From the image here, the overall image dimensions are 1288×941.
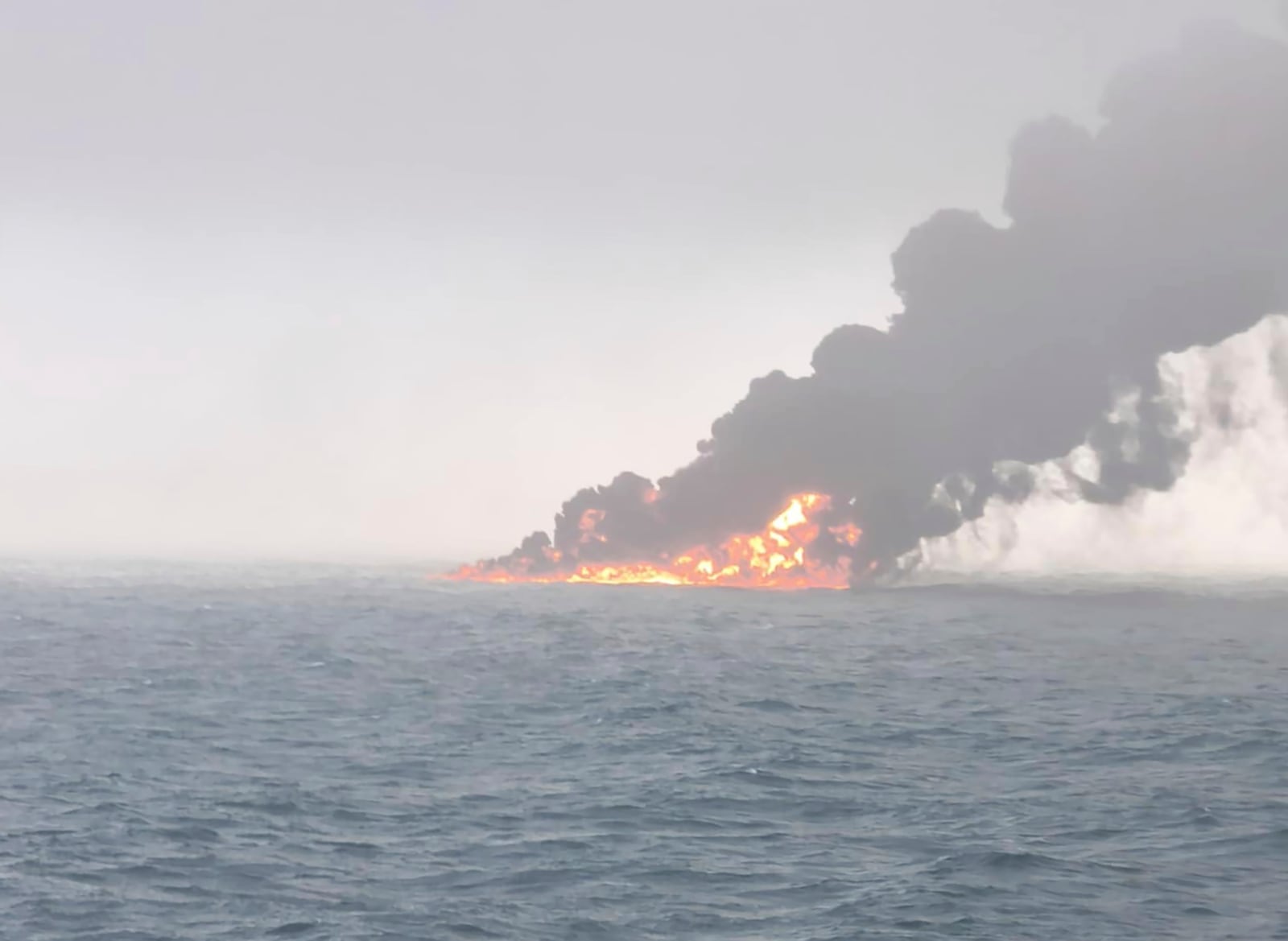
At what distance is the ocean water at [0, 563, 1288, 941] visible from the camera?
25.8 m

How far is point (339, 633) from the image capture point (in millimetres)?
90562

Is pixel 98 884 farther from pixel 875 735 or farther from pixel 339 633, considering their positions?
pixel 339 633

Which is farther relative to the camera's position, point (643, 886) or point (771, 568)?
point (771, 568)

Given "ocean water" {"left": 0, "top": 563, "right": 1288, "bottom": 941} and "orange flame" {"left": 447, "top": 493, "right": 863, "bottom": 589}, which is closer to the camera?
"ocean water" {"left": 0, "top": 563, "right": 1288, "bottom": 941}

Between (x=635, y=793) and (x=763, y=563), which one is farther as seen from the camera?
(x=763, y=563)

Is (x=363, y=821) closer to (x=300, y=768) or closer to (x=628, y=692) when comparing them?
(x=300, y=768)

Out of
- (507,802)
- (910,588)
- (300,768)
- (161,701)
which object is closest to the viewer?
(507,802)

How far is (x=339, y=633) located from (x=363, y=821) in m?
59.4

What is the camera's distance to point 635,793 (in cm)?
3719

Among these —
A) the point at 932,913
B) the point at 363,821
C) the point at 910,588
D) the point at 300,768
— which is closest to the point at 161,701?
the point at 300,768

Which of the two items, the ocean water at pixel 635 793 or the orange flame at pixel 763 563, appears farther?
the orange flame at pixel 763 563

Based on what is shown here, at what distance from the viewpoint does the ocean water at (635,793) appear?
25.8 meters

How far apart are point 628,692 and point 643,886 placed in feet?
105

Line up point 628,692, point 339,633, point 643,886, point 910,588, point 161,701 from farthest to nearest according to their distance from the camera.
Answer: point 910,588 → point 339,633 → point 628,692 → point 161,701 → point 643,886
